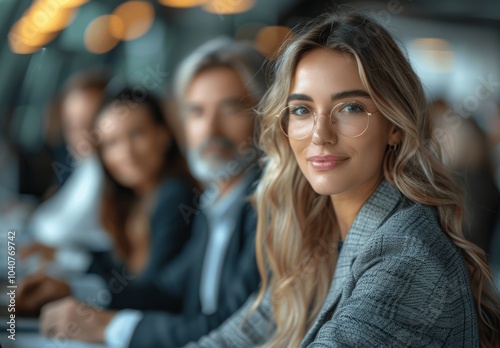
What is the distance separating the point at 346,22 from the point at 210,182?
→ 813mm

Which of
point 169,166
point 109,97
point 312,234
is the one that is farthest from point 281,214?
point 109,97

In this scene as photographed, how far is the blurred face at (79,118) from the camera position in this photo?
1964mm

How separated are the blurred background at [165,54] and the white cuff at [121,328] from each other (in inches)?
18.2

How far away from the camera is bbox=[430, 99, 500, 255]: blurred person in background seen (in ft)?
5.42

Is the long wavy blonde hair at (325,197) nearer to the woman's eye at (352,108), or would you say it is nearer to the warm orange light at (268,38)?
the woman's eye at (352,108)

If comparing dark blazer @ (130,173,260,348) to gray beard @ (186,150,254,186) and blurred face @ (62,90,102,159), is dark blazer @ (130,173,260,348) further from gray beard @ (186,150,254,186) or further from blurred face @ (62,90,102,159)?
blurred face @ (62,90,102,159)

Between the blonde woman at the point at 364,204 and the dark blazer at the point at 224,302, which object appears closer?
the blonde woman at the point at 364,204

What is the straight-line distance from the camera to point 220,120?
1770 millimetres

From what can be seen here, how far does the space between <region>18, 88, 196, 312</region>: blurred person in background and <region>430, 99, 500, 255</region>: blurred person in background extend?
2.15 ft

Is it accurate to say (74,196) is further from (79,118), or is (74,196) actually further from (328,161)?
(328,161)

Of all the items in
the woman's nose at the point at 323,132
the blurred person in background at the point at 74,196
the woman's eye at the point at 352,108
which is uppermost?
the woman's eye at the point at 352,108

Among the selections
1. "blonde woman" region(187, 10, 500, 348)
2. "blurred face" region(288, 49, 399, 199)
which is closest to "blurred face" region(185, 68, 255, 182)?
"blonde woman" region(187, 10, 500, 348)

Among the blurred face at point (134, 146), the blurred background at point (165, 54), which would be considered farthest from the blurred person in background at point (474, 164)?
the blurred face at point (134, 146)

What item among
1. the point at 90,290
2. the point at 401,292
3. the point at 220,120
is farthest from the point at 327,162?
the point at 90,290
